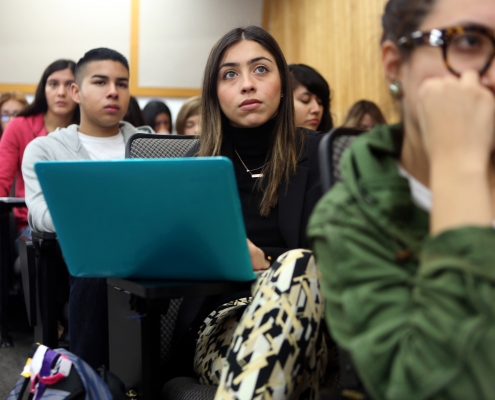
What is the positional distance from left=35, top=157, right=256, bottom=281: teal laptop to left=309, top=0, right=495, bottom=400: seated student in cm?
25

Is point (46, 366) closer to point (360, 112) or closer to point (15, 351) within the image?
point (15, 351)

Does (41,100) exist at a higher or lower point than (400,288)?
higher

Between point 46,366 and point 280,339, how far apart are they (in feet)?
1.82

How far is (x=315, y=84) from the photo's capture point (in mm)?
2689

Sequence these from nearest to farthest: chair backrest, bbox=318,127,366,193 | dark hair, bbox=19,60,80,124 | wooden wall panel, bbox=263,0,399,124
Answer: chair backrest, bbox=318,127,366,193, dark hair, bbox=19,60,80,124, wooden wall panel, bbox=263,0,399,124

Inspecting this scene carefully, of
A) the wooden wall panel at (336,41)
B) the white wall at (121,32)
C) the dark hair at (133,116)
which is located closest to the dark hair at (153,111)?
the dark hair at (133,116)

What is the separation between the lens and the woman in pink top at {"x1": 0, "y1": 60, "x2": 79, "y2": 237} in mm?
3041

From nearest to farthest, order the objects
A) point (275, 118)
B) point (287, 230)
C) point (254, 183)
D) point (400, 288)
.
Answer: point (400, 288), point (287, 230), point (254, 183), point (275, 118)

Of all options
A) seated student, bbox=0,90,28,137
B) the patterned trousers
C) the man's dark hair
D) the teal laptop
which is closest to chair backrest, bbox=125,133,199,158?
the teal laptop

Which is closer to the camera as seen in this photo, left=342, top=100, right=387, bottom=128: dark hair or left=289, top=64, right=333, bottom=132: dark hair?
left=289, top=64, right=333, bottom=132: dark hair

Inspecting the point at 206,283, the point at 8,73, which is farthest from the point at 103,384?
the point at 8,73

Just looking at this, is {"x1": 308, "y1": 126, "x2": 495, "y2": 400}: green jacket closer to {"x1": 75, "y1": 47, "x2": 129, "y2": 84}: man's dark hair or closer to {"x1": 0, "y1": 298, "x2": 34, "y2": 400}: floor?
{"x1": 0, "y1": 298, "x2": 34, "y2": 400}: floor

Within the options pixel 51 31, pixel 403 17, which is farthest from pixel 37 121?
pixel 51 31

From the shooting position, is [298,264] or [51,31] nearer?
[298,264]
